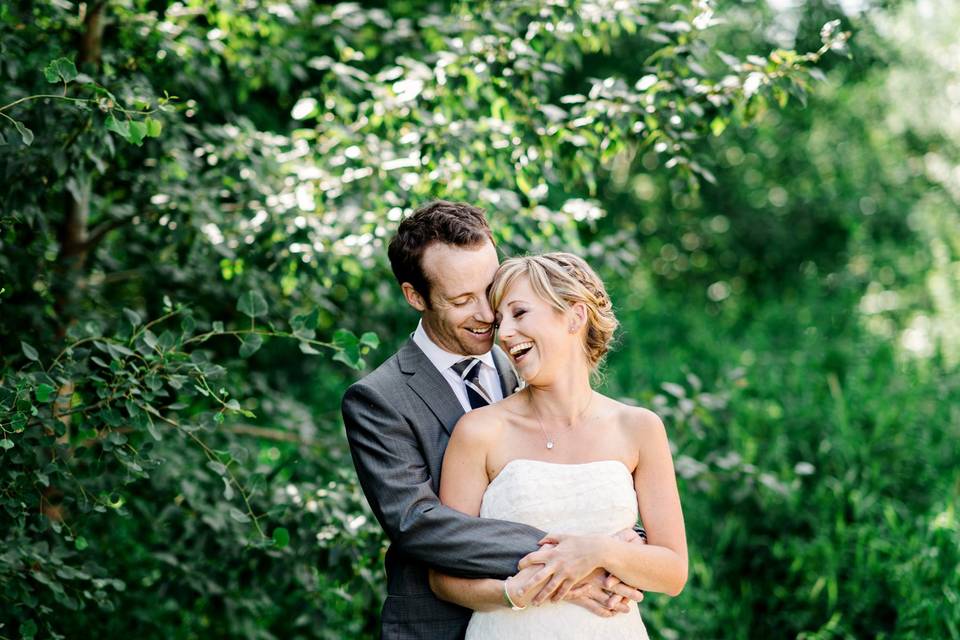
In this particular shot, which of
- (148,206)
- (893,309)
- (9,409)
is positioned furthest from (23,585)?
(893,309)

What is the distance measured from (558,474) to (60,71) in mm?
1697

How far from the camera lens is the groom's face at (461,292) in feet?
9.16

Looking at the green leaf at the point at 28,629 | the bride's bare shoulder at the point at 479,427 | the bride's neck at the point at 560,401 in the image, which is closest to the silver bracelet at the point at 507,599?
the bride's bare shoulder at the point at 479,427

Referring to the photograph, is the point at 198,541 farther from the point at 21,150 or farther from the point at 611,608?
the point at 611,608

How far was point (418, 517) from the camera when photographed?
97.0 inches

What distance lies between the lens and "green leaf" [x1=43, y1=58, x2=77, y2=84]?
2533mm

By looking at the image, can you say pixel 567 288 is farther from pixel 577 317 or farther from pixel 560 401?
pixel 560 401

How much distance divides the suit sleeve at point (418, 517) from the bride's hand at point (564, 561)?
1.9 inches

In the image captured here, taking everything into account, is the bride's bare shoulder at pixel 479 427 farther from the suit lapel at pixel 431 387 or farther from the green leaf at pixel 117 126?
the green leaf at pixel 117 126

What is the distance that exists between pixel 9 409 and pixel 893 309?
755cm

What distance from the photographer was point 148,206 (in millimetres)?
4000

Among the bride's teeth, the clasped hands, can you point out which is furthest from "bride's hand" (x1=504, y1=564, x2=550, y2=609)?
the bride's teeth

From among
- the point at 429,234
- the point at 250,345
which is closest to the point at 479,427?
the point at 429,234

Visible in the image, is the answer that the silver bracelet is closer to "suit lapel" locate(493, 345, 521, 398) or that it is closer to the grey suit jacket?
the grey suit jacket
